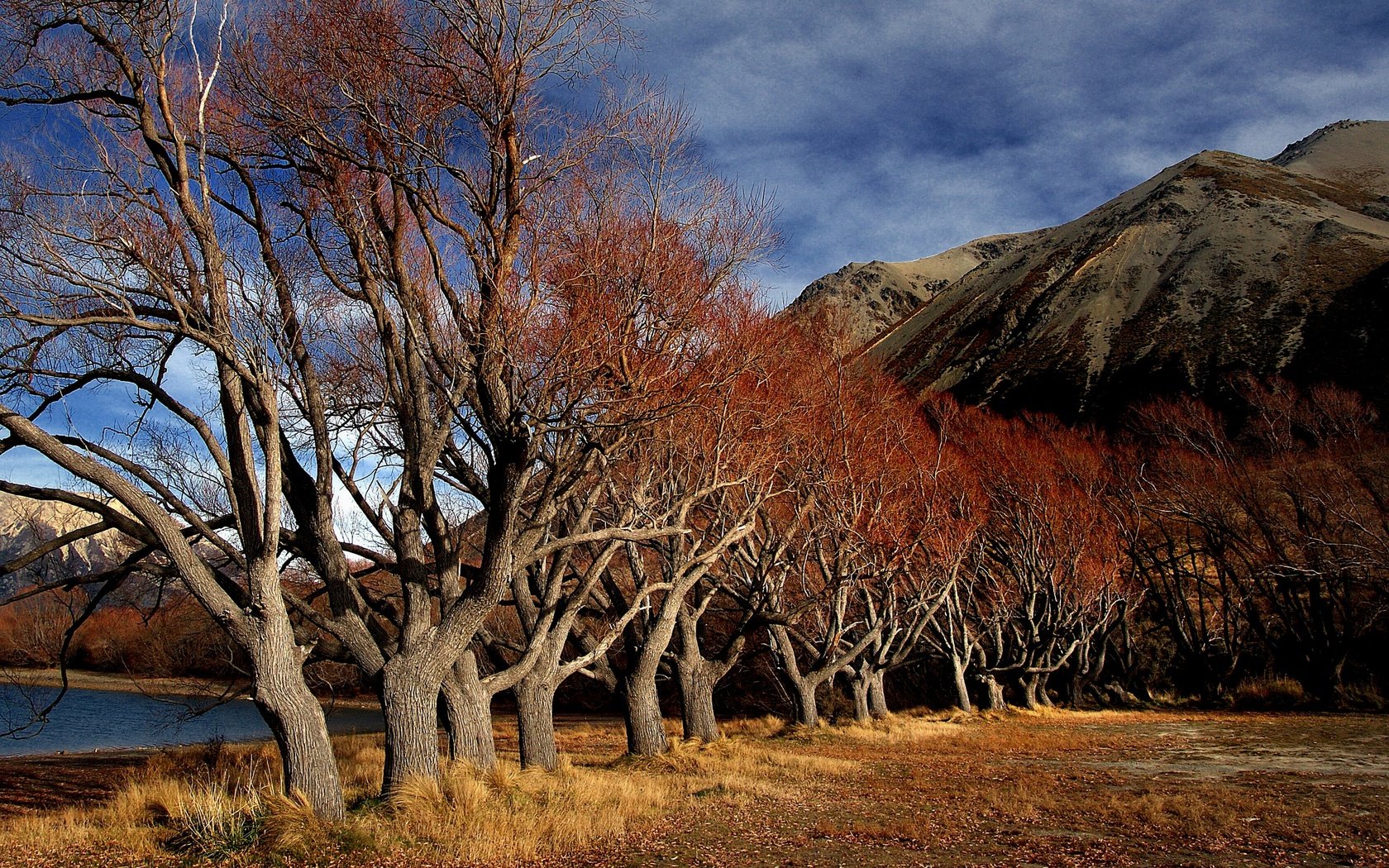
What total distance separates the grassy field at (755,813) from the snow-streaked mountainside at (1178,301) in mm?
36545

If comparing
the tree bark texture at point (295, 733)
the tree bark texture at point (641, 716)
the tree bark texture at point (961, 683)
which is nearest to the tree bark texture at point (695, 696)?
the tree bark texture at point (641, 716)

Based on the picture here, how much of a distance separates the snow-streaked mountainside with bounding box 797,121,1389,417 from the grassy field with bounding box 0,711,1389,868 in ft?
120

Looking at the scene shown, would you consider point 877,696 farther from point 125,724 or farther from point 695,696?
point 125,724

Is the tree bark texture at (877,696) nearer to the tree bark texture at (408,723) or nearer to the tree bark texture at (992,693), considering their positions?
the tree bark texture at (992,693)

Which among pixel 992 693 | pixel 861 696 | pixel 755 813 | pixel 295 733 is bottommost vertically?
pixel 992 693

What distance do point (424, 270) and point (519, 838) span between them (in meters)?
8.07

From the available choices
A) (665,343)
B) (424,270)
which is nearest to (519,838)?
(665,343)

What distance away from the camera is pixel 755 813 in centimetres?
1061

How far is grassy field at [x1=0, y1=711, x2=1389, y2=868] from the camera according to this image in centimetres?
798

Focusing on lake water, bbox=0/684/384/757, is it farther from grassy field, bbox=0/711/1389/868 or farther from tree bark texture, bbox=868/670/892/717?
tree bark texture, bbox=868/670/892/717

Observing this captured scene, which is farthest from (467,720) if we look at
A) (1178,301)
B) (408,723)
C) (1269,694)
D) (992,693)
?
(1178,301)

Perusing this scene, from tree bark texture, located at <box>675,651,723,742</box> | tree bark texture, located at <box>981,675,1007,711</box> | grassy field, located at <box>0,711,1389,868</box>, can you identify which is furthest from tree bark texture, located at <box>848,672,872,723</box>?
tree bark texture, located at <box>981,675,1007,711</box>

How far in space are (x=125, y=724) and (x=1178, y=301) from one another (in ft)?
288

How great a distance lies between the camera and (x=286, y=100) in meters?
10.6
